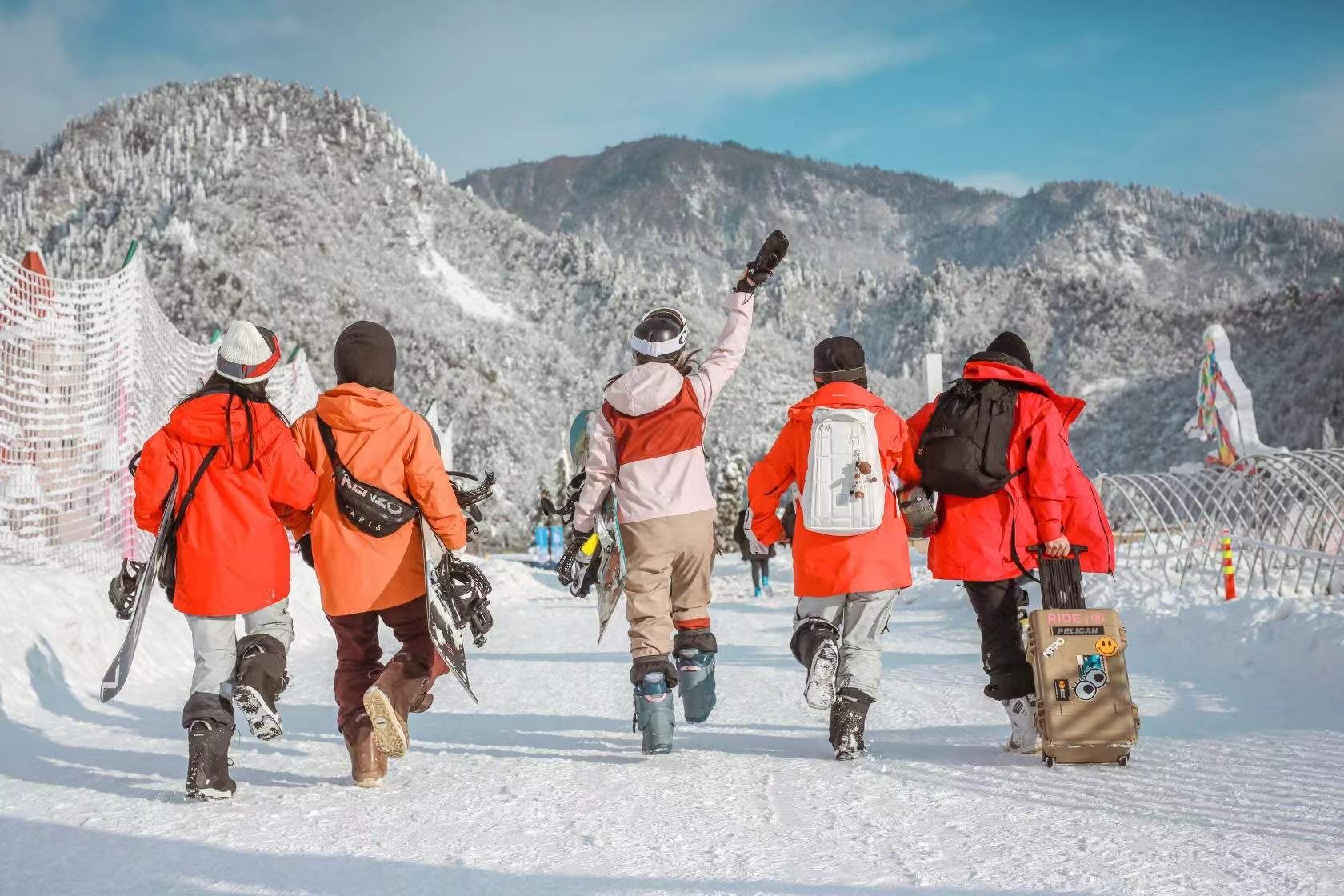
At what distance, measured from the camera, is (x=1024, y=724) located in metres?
4.34

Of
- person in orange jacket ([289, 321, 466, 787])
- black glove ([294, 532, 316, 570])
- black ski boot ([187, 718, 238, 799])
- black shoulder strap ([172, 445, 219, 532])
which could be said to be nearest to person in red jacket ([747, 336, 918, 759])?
person in orange jacket ([289, 321, 466, 787])

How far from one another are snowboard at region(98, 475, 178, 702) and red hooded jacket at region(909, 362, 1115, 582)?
301 cm

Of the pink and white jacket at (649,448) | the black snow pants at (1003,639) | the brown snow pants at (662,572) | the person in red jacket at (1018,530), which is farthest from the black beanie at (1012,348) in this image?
the brown snow pants at (662,572)

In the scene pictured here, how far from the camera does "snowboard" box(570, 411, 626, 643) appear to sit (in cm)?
470

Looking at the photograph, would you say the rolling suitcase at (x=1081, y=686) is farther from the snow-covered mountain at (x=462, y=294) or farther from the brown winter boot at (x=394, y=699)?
the snow-covered mountain at (x=462, y=294)

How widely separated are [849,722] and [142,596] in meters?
2.77

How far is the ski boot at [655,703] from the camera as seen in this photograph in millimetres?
4469

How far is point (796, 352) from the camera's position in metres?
161

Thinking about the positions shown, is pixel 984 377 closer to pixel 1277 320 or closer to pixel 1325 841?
pixel 1325 841

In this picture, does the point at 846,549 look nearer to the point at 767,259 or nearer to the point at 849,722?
the point at 849,722

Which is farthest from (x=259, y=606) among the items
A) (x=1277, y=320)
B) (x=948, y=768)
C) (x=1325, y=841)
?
(x=1277, y=320)

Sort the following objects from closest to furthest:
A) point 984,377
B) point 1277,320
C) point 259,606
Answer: point 259,606 → point 984,377 → point 1277,320

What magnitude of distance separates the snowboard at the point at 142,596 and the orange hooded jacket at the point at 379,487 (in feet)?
1.69

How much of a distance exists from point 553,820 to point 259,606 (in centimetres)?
144
